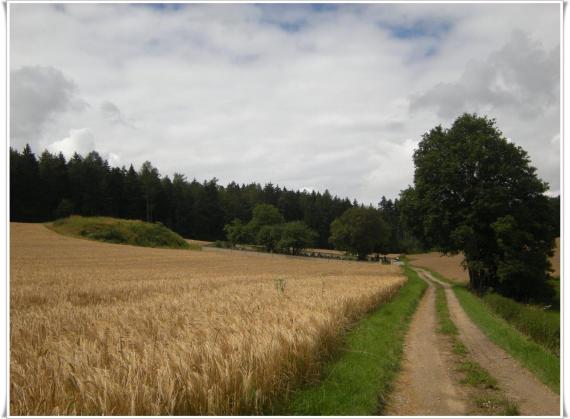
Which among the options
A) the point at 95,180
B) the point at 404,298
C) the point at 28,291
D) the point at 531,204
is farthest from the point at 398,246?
the point at 28,291

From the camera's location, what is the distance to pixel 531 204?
37.9m

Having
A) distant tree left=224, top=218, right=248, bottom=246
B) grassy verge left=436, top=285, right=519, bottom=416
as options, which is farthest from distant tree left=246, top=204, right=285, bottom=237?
grassy verge left=436, top=285, right=519, bottom=416

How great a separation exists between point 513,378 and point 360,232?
305ft

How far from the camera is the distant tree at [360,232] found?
103 m

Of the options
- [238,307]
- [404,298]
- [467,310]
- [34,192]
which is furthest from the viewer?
[34,192]

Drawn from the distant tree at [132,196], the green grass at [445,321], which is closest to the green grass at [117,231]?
the distant tree at [132,196]

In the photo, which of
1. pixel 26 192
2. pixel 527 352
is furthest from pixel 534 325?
pixel 26 192

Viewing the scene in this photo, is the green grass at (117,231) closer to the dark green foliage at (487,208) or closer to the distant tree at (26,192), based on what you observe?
the distant tree at (26,192)

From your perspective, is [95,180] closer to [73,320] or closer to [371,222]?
[371,222]

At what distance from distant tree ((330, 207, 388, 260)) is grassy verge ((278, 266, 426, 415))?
3463 inches

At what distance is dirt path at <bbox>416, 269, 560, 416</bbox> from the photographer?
8020mm

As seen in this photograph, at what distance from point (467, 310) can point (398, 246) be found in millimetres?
119926

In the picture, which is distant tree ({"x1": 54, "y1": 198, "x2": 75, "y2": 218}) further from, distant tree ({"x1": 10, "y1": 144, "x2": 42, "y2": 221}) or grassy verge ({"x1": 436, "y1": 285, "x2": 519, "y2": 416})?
grassy verge ({"x1": 436, "y1": 285, "x2": 519, "y2": 416})

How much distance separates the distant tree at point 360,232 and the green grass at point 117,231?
3927 centimetres
